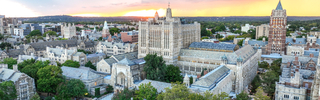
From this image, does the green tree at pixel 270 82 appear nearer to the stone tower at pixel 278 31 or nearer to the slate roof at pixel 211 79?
the slate roof at pixel 211 79

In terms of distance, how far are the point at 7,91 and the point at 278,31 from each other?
108 m

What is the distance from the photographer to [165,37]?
261 ft

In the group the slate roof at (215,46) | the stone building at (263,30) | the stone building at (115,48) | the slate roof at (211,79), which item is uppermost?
the stone building at (263,30)

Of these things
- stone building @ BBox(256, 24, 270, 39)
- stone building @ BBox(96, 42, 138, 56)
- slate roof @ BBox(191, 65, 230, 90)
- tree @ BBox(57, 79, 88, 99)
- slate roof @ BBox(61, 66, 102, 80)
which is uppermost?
stone building @ BBox(256, 24, 270, 39)

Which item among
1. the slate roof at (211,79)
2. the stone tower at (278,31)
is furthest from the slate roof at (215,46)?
the stone tower at (278,31)

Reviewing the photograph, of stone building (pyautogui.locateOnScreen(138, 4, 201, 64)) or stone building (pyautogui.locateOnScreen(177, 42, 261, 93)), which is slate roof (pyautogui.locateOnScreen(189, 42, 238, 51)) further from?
stone building (pyautogui.locateOnScreen(138, 4, 201, 64))

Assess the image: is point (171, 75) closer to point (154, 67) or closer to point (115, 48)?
point (154, 67)

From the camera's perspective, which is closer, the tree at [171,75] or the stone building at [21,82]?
the stone building at [21,82]

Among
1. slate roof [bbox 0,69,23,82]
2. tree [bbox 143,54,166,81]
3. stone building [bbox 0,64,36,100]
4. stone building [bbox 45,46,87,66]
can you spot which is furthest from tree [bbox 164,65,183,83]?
slate roof [bbox 0,69,23,82]

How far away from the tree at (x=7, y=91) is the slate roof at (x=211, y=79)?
40945 millimetres

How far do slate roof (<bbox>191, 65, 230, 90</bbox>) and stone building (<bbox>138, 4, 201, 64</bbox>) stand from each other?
1943 cm

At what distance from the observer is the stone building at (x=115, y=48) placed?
345 ft

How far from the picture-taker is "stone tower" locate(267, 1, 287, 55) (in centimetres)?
10800

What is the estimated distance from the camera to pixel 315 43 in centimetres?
10988
